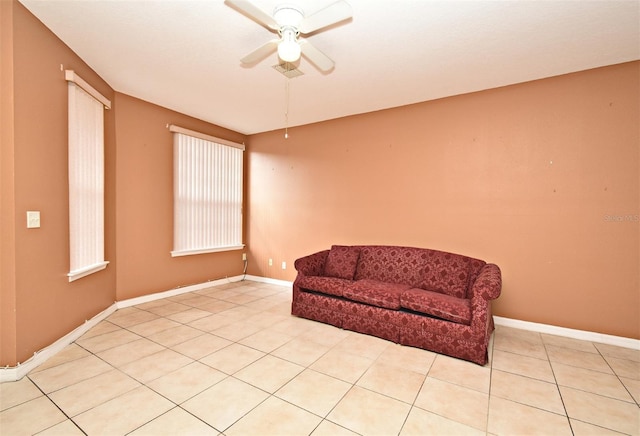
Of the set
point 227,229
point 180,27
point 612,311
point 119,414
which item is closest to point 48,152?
point 180,27

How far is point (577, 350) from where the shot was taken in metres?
2.87

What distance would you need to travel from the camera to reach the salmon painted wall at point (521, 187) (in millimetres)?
2984

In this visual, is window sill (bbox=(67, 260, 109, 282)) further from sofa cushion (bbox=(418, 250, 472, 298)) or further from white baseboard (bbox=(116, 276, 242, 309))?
sofa cushion (bbox=(418, 250, 472, 298))

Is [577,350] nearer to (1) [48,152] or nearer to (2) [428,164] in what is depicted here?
(2) [428,164]

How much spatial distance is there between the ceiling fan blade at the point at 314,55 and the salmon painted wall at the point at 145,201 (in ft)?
9.59

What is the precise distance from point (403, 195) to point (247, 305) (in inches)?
107

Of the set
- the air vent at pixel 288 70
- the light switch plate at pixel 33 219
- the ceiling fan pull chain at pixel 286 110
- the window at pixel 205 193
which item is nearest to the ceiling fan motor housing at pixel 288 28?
the air vent at pixel 288 70

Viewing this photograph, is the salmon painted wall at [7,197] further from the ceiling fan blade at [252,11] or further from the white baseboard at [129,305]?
the ceiling fan blade at [252,11]

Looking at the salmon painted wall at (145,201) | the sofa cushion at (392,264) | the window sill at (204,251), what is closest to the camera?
the sofa cushion at (392,264)

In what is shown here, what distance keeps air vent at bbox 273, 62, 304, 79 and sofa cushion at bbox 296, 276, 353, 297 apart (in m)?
2.39

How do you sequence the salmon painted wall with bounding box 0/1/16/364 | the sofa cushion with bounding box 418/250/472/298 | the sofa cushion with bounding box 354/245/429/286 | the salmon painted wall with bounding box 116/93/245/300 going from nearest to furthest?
the salmon painted wall with bounding box 0/1/16/364 → the sofa cushion with bounding box 418/250/472/298 → the sofa cushion with bounding box 354/245/429/286 → the salmon painted wall with bounding box 116/93/245/300

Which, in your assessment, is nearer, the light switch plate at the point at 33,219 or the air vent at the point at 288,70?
the light switch plate at the point at 33,219

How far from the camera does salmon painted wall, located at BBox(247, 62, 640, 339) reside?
2.98 m

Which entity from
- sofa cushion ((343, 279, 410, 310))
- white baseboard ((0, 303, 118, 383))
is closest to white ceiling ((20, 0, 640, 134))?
sofa cushion ((343, 279, 410, 310))
